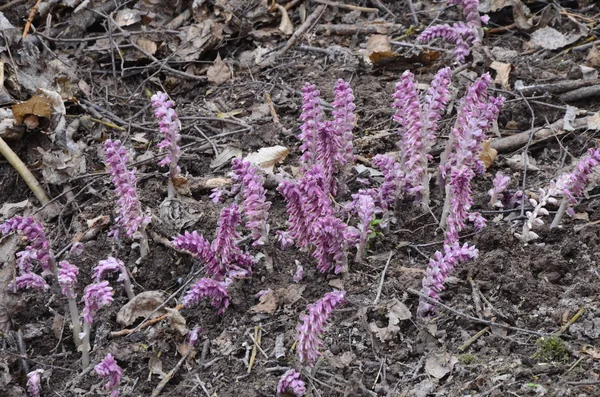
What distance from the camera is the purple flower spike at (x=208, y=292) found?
3.35 m

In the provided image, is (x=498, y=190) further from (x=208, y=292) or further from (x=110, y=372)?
(x=110, y=372)

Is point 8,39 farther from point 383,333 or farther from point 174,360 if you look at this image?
point 383,333

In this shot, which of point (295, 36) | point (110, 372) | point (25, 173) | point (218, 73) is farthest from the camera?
point (295, 36)

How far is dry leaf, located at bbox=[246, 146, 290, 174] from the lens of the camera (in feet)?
14.5

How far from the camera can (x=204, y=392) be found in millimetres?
3109

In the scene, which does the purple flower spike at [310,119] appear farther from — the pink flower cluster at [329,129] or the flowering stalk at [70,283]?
the flowering stalk at [70,283]

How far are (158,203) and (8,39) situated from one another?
1938 mm

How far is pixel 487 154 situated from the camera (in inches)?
166

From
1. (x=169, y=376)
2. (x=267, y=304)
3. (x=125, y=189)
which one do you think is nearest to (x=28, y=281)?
(x=125, y=189)

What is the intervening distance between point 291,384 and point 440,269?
79 centimetres

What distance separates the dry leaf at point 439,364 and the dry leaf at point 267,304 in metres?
0.77

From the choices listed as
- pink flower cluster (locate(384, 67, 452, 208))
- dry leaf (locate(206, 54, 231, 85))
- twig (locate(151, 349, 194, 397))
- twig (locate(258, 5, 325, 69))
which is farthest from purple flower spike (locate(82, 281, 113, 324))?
twig (locate(258, 5, 325, 69))

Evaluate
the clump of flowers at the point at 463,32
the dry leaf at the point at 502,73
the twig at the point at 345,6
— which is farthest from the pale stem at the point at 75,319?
the twig at the point at 345,6

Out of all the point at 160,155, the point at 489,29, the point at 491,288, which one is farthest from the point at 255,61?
the point at 491,288
